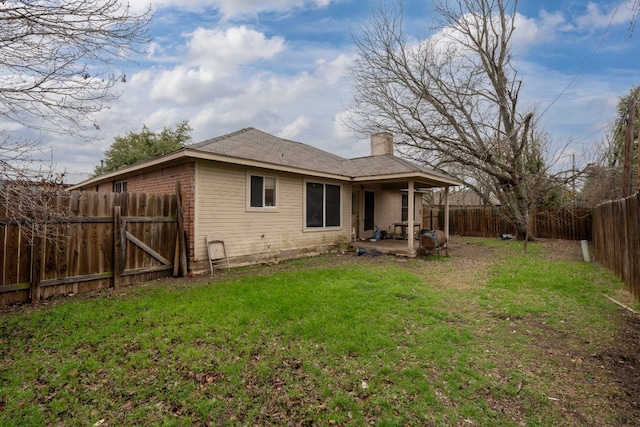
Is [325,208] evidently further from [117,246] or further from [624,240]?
[624,240]

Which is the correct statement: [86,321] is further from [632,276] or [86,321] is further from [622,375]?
[632,276]

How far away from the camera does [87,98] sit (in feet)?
12.9

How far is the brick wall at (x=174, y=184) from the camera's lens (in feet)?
24.4

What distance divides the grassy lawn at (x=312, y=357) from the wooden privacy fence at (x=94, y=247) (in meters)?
0.57

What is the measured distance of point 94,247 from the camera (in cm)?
Answer: 602

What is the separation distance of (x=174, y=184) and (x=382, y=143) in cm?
1031

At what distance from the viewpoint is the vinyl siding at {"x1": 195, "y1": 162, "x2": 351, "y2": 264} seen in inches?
302

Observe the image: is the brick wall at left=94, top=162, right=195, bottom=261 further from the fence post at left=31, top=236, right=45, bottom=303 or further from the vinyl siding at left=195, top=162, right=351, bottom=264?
the fence post at left=31, top=236, right=45, bottom=303

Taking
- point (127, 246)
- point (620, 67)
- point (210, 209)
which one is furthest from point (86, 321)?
point (620, 67)

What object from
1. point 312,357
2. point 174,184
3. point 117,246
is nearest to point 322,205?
point 174,184

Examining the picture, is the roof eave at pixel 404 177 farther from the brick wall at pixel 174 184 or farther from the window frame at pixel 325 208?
the brick wall at pixel 174 184

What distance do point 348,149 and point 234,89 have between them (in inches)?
349

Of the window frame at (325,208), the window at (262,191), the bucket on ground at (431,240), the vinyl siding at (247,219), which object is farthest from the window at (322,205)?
the bucket on ground at (431,240)

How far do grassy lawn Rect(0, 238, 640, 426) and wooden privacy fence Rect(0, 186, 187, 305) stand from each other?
1.87 feet
